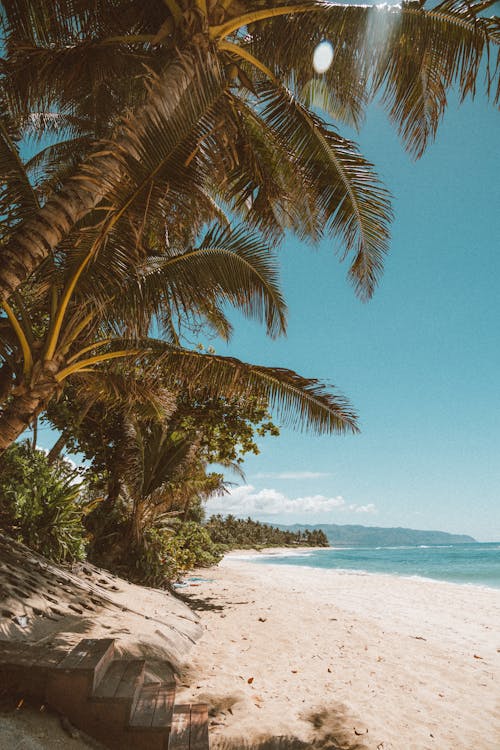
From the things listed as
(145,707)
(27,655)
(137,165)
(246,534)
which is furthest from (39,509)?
(246,534)

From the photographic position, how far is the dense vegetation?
3.91 metres

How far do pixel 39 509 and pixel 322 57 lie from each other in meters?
7.29

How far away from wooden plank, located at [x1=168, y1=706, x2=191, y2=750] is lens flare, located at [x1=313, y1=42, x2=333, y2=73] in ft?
22.4

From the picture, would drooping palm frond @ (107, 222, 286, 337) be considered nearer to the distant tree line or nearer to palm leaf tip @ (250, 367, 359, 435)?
palm leaf tip @ (250, 367, 359, 435)

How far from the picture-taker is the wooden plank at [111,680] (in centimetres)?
269

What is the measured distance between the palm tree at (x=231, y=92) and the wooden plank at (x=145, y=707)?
2.91 metres

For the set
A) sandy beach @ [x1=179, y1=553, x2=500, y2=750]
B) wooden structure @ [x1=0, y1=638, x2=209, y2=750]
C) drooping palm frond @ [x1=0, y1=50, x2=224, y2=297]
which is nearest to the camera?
wooden structure @ [x1=0, y1=638, x2=209, y2=750]

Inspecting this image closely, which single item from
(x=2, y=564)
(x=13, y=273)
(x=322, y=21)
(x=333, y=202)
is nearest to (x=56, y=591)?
(x=2, y=564)

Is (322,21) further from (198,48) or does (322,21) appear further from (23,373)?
(23,373)

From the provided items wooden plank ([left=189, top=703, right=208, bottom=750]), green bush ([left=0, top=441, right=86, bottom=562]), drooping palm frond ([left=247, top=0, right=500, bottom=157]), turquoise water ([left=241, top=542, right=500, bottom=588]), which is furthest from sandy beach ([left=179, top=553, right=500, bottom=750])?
turquoise water ([left=241, top=542, right=500, bottom=588])

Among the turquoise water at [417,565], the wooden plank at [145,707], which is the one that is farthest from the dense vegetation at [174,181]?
the turquoise water at [417,565]

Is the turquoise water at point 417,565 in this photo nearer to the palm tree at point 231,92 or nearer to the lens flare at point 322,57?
the palm tree at point 231,92

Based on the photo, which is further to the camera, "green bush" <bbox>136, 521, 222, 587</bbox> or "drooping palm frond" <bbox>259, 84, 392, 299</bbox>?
"green bush" <bbox>136, 521, 222, 587</bbox>

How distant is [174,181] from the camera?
159 inches
